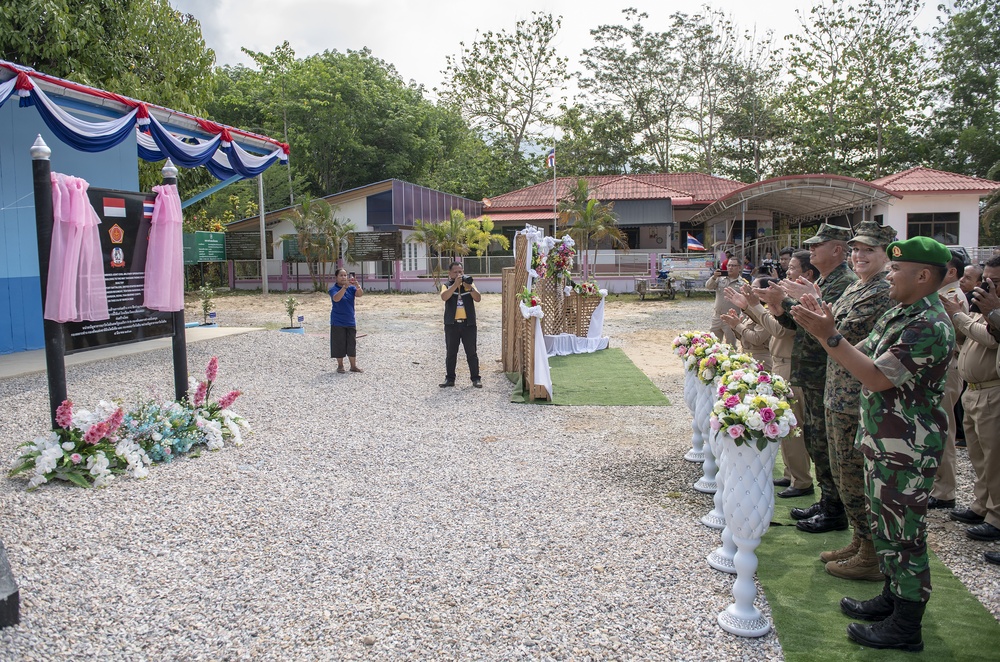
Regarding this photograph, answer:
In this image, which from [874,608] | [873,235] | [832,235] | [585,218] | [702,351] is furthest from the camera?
[585,218]

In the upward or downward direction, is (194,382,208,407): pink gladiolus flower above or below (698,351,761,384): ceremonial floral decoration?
below

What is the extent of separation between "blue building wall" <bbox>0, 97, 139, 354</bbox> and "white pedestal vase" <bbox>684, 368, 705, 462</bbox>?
33.4 feet

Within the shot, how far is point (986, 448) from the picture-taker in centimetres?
417

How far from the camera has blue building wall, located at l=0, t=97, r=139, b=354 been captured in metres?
10.5

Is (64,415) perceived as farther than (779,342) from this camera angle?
Yes

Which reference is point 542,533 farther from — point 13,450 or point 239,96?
point 239,96

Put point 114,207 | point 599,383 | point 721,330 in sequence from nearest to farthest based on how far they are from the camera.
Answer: point 114,207 < point 721,330 < point 599,383

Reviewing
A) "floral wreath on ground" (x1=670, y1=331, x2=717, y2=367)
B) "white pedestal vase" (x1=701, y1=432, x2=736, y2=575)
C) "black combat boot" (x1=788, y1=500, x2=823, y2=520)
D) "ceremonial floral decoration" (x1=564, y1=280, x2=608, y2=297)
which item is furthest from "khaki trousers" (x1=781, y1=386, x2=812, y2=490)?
"ceremonial floral decoration" (x1=564, y1=280, x2=608, y2=297)

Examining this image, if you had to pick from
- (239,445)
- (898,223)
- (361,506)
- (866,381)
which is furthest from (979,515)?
(898,223)

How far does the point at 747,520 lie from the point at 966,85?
3867 cm

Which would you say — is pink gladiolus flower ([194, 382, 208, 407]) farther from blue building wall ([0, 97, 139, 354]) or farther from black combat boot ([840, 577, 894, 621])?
blue building wall ([0, 97, 139, 354])

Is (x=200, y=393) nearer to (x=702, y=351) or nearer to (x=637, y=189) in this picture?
(x=702, y=351)

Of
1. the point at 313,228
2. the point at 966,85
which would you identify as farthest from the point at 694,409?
the point at 966,85

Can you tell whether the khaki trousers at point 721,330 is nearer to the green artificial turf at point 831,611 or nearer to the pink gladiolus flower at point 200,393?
the green artificial turf at point 831,611
